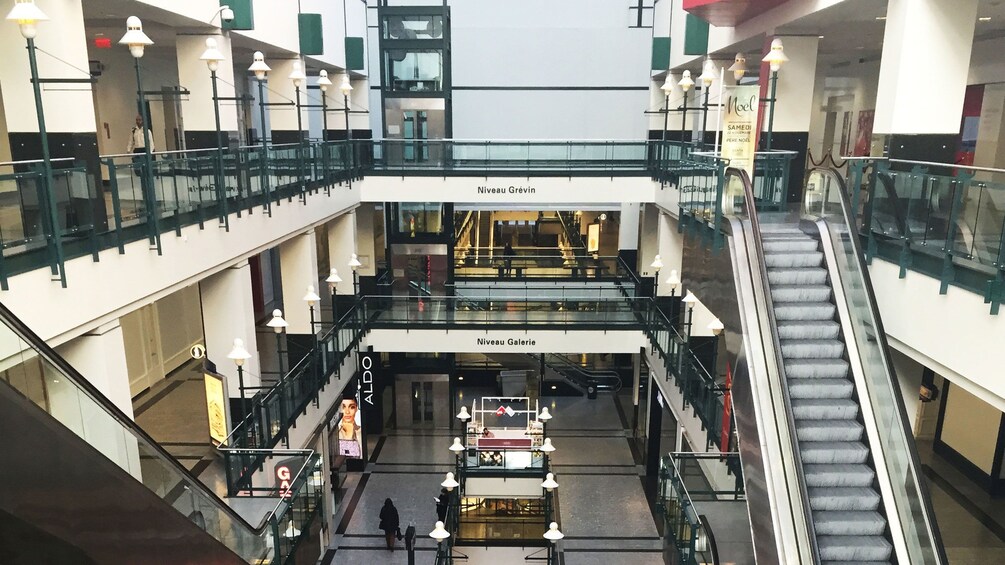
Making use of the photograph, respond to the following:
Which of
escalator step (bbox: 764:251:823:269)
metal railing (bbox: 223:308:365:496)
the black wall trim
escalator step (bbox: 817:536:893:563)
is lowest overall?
metal railing (bbox: 223:308:365:496)

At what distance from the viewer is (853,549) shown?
608cm

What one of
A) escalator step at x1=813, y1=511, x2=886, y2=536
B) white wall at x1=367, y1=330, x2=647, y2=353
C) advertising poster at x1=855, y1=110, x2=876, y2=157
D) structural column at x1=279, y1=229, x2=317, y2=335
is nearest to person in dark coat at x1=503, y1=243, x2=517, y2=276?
white wall at x1=367, y1=330, x2=647, y2=353

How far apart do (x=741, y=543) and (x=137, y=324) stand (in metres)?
14.5

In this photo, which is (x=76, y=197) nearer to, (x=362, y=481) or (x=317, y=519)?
(x=317, y=519)

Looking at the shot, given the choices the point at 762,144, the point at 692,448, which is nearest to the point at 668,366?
the point at 692,448

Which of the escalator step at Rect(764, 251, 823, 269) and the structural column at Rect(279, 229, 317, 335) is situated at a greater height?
the escalator step at Rect(764, 251, 823, 269)

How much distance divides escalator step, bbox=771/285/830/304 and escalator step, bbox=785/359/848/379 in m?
0.80

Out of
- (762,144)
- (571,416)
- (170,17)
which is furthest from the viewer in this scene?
(571,416)

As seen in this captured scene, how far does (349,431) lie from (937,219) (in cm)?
1188

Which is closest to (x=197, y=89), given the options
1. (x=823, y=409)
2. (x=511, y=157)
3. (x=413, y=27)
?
(x=511, y=157)

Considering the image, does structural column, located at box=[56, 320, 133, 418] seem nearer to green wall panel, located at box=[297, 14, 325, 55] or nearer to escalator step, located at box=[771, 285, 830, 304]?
escalator step, located at box=[771, 285, 830, 304]

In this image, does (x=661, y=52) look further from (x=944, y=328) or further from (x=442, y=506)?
(x=944, y=328)

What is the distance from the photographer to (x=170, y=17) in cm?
941

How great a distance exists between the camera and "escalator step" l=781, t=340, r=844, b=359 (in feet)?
23.7
